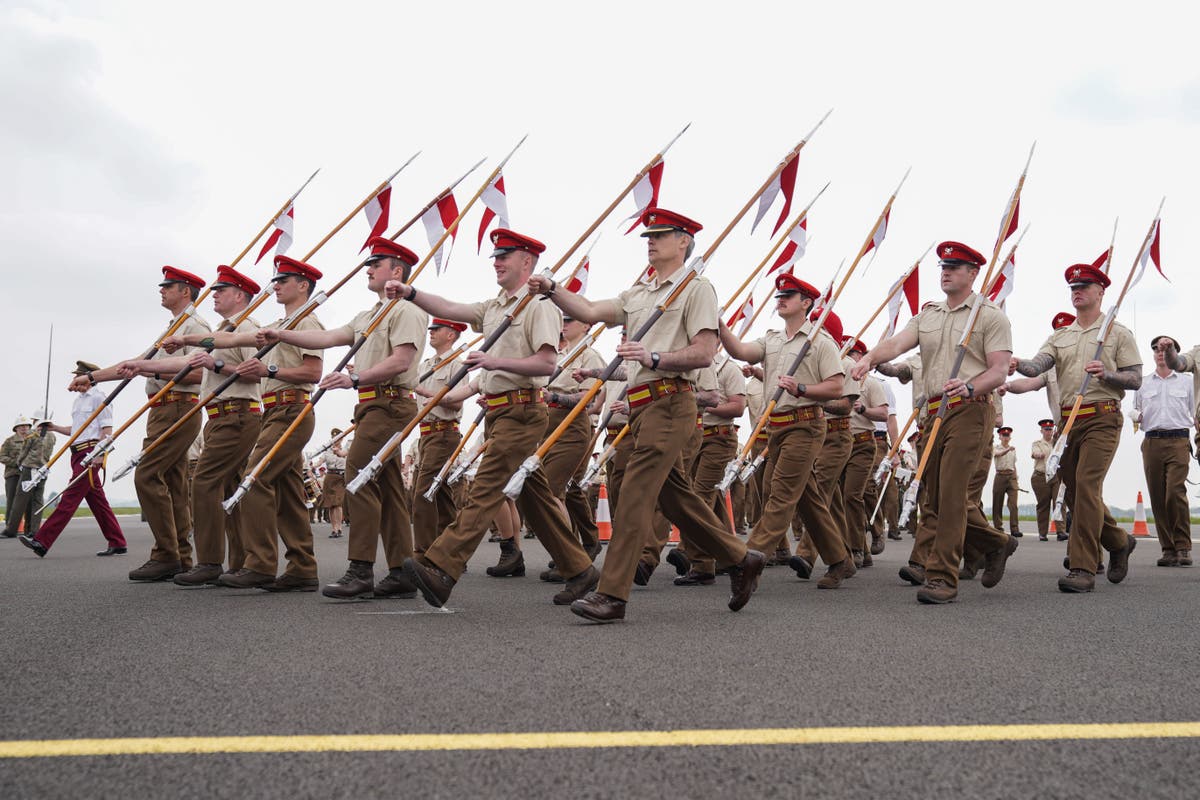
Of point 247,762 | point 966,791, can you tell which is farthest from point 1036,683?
point 247,762

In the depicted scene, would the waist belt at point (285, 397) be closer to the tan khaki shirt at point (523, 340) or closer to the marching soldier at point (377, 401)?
the marching soldier at point (377, 401)

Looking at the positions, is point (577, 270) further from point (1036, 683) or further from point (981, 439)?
point (1036, 683)

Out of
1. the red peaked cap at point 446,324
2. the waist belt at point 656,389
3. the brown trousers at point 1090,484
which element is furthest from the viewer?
the red peaked cap at point 446,324

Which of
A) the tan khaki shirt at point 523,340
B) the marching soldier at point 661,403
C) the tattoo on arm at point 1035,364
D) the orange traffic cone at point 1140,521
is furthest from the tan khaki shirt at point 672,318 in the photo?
the orange traffic cone at point 1140,521

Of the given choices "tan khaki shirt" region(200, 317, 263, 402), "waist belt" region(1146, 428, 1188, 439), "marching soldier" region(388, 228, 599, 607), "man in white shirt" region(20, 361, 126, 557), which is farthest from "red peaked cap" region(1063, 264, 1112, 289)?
"man in white shirt" region(20, 361, 126, 557)

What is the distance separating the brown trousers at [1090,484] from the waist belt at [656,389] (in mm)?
3204

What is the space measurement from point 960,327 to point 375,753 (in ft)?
16.6

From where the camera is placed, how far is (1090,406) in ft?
22.9

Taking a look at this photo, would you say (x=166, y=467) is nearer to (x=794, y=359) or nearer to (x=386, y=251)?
(x=386, y=251)

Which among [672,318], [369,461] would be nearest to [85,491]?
[369,461]

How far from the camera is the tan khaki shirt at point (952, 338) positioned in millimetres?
6250

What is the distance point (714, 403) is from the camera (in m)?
7.80

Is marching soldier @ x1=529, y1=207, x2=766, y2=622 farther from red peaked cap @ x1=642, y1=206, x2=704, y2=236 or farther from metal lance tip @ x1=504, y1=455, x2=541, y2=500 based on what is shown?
metal lance tip @ x1=504, y1=455, x2=541, y2=500

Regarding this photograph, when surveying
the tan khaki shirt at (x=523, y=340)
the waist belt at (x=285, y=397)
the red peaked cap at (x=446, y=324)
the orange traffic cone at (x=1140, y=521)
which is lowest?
the orange traffic cone at (x=1140, y=521)
